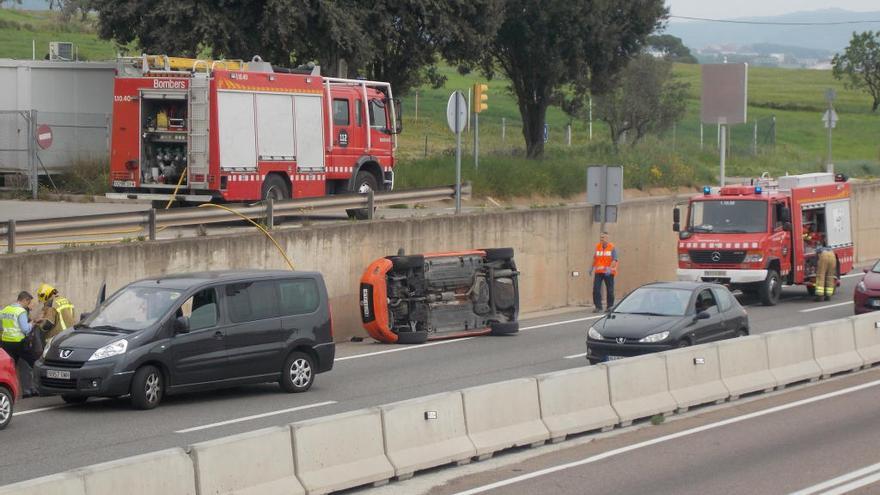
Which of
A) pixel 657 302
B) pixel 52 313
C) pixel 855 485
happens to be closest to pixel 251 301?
pixel 52 313

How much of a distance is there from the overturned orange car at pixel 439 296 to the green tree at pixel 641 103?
38.9 m

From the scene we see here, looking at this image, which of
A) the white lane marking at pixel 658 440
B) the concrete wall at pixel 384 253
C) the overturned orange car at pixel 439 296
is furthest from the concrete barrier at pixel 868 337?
the concrete wall at pixel 384 253

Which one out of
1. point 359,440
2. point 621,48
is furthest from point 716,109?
point 359,440

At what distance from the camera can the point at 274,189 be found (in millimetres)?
27312

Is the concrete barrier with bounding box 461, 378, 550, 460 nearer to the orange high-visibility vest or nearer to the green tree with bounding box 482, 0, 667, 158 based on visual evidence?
the orange high-visibility vest

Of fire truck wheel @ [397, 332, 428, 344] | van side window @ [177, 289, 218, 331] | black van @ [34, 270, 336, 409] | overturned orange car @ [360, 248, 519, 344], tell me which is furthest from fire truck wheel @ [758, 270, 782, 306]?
van side window @ [177, 289, 218, 331]

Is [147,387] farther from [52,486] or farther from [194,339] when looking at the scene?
[52,486]

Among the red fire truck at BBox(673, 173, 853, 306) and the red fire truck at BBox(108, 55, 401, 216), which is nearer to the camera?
the red fire truck at BBox(108, 55, 401, 216)

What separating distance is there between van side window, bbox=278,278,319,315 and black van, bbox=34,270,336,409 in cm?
1

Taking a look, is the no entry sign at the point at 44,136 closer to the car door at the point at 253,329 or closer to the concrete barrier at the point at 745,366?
the car door at the point at 253,329

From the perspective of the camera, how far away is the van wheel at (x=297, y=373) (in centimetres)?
1800

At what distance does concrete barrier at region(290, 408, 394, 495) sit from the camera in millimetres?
11625

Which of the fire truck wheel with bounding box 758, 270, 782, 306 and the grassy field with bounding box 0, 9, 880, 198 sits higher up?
the grassy field with bounding box 0, 9, 880, 198

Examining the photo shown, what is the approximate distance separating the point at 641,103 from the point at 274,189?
40.2 metres
